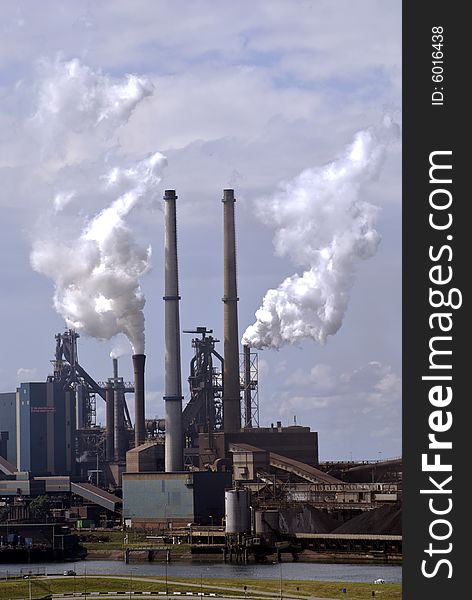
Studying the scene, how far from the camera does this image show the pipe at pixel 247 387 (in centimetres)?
Answer: 14325

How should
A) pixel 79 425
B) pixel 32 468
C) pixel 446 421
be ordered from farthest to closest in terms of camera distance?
pixel 79 425 → pixel 32 468 → pixel 446 421

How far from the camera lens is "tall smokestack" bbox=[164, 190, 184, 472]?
126m

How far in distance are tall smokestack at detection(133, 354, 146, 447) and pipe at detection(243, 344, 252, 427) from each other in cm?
1101

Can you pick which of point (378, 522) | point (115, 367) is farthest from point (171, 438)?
point (115, 367)

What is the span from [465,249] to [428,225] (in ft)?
2.75

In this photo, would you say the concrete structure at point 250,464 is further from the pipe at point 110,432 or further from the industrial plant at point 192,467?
the pipe at point 110,432

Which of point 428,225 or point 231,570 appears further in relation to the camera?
point 231,570

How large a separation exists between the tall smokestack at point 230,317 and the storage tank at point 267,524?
71.7ft

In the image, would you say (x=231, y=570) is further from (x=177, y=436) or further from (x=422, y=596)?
(x=422, y=596)

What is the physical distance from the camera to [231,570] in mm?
98125

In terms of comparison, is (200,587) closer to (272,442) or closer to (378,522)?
(378,522)

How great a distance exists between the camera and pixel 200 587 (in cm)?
7356

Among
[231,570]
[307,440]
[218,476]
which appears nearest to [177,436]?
[218,476]

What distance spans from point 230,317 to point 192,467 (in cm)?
1491
